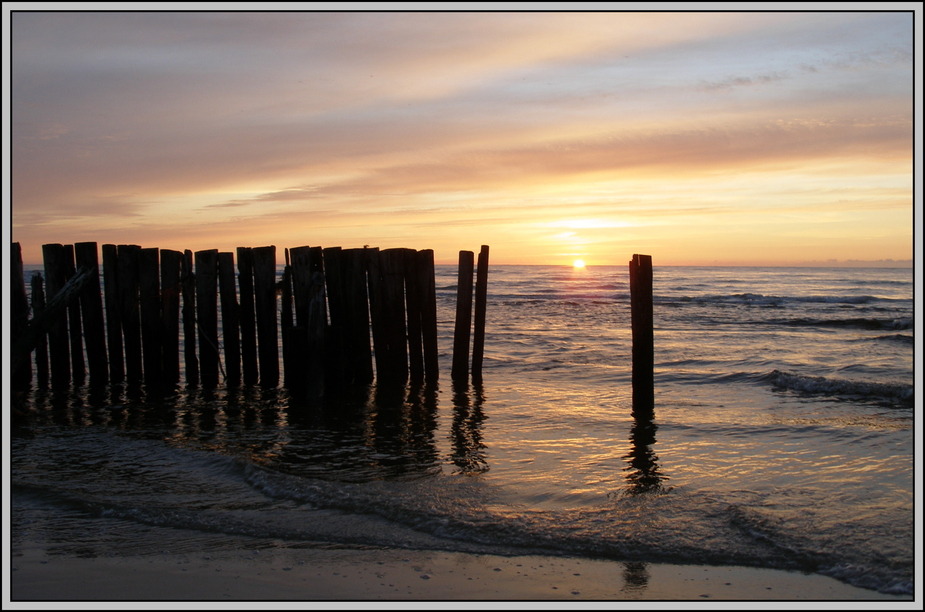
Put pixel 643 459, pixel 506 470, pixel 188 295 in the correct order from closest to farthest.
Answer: pixel 506 470
pixel 643 459
pixel 188 295

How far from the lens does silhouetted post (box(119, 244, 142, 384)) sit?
34.6 feet

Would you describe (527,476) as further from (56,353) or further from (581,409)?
(56,353)

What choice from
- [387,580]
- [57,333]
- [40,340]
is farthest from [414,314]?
[387,580]

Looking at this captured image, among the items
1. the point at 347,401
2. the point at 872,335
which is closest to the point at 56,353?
the point at 347,401

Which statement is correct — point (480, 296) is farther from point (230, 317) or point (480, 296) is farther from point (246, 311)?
point (230, 317)

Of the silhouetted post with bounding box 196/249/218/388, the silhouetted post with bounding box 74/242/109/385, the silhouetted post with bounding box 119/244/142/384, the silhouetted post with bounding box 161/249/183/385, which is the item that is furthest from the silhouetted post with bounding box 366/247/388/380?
the silhouetted post with bounding box 74/242/109/385

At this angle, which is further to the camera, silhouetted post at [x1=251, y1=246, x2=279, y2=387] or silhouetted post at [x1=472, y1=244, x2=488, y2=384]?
silhouetted post at [x1=472, y1=244, x2=488, y2=384]

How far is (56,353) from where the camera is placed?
10.9 meters

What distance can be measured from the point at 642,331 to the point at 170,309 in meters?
6.62

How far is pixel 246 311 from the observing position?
10656 millimetres

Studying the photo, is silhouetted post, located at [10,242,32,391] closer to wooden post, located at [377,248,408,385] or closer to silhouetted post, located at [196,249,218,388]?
silhouetted post, located at [196,249,218,388]

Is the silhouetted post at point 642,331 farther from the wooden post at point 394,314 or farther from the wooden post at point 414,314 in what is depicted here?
the wooden post at point 394,314

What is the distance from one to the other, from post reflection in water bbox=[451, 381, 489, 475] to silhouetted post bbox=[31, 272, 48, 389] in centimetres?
601

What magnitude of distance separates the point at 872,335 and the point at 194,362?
18.2 m
